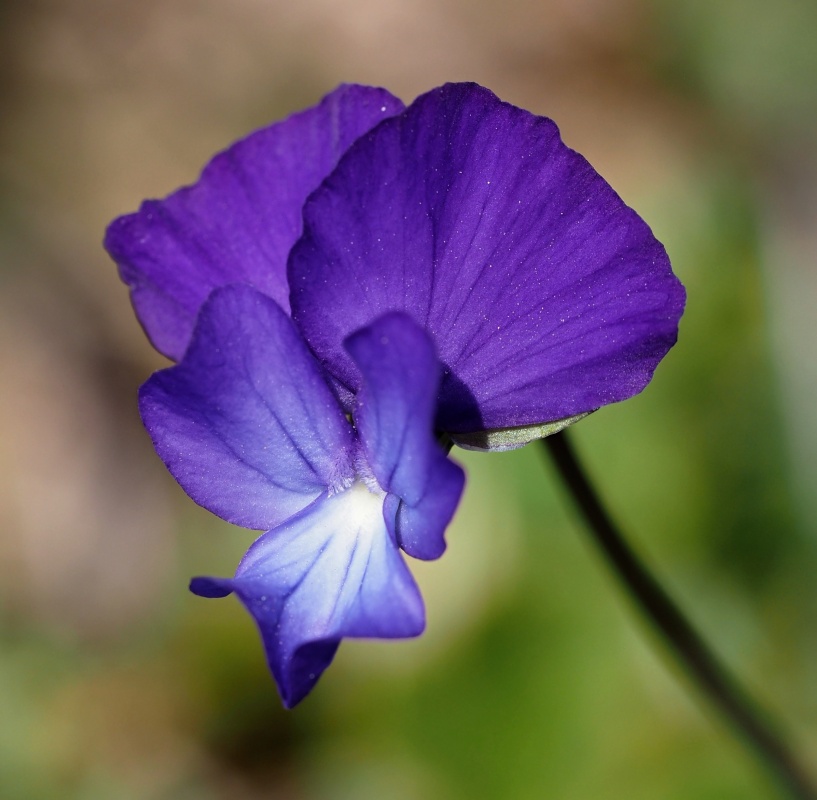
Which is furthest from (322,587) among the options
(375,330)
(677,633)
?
(677,633)

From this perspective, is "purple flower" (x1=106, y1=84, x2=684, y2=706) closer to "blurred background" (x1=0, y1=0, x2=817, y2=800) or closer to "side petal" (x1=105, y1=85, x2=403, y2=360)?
"side petal" (x1=105, y1=85, x2=403, y2=360)

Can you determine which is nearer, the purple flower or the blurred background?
the purple flower

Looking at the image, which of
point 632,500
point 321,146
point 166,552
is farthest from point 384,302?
point 166,552

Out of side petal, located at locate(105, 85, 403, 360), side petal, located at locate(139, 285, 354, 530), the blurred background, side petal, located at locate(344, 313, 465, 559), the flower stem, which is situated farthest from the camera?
the blurred background

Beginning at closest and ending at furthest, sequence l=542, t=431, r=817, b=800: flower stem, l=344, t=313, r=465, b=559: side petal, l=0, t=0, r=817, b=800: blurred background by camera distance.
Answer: l=344, t=313, r=465, b=559: side petal
l=542, t=431, r=817, b=800: flower stem
l=0, t=0, r=817, b=800: blurred background

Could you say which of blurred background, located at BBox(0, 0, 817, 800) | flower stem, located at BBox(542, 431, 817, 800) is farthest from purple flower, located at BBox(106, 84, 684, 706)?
blurred background, located at BBox(0, 0, 817, 800)

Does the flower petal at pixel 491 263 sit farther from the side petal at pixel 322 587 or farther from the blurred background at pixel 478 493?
the blurred background at pixel 478 493

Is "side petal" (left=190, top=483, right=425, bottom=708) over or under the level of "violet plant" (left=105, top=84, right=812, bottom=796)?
under
